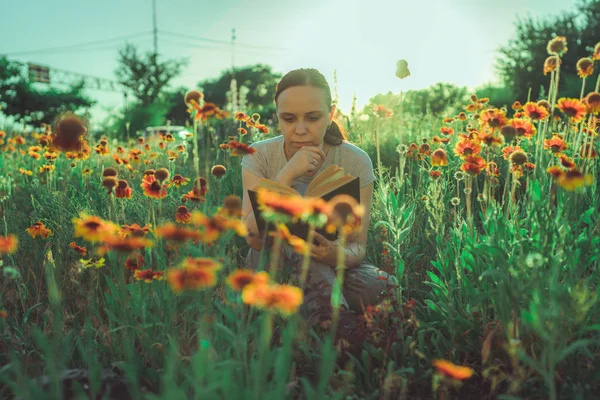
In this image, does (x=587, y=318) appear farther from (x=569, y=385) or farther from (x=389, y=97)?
(x=389, y=97)

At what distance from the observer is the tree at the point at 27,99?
22062 mm

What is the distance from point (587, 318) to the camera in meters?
1.77

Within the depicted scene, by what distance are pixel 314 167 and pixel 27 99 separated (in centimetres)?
2503

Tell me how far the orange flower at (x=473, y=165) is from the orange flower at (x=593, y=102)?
0.41 meters

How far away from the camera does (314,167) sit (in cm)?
233

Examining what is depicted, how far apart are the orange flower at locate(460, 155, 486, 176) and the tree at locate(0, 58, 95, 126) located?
22.4 meters

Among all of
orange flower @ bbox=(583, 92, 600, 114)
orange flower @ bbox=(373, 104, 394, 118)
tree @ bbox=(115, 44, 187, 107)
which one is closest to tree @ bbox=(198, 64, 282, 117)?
tree @ bbox=(115, 44, 187, 107)

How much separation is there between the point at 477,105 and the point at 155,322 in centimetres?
319

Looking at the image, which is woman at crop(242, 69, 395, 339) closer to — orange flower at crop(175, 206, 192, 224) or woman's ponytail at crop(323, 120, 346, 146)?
woman's ponytail at crop(323, 120, 346, 146)

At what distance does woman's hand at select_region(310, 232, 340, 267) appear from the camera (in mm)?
1899

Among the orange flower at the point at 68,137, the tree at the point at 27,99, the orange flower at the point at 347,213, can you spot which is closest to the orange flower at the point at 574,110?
the orange flower at the point at 347,213

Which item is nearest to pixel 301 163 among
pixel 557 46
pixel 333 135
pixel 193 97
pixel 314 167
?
pixel 314 167

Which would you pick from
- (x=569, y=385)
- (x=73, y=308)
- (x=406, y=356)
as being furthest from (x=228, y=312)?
(x=73, y=308)

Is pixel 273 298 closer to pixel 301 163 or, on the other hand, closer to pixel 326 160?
pixel 301 163
